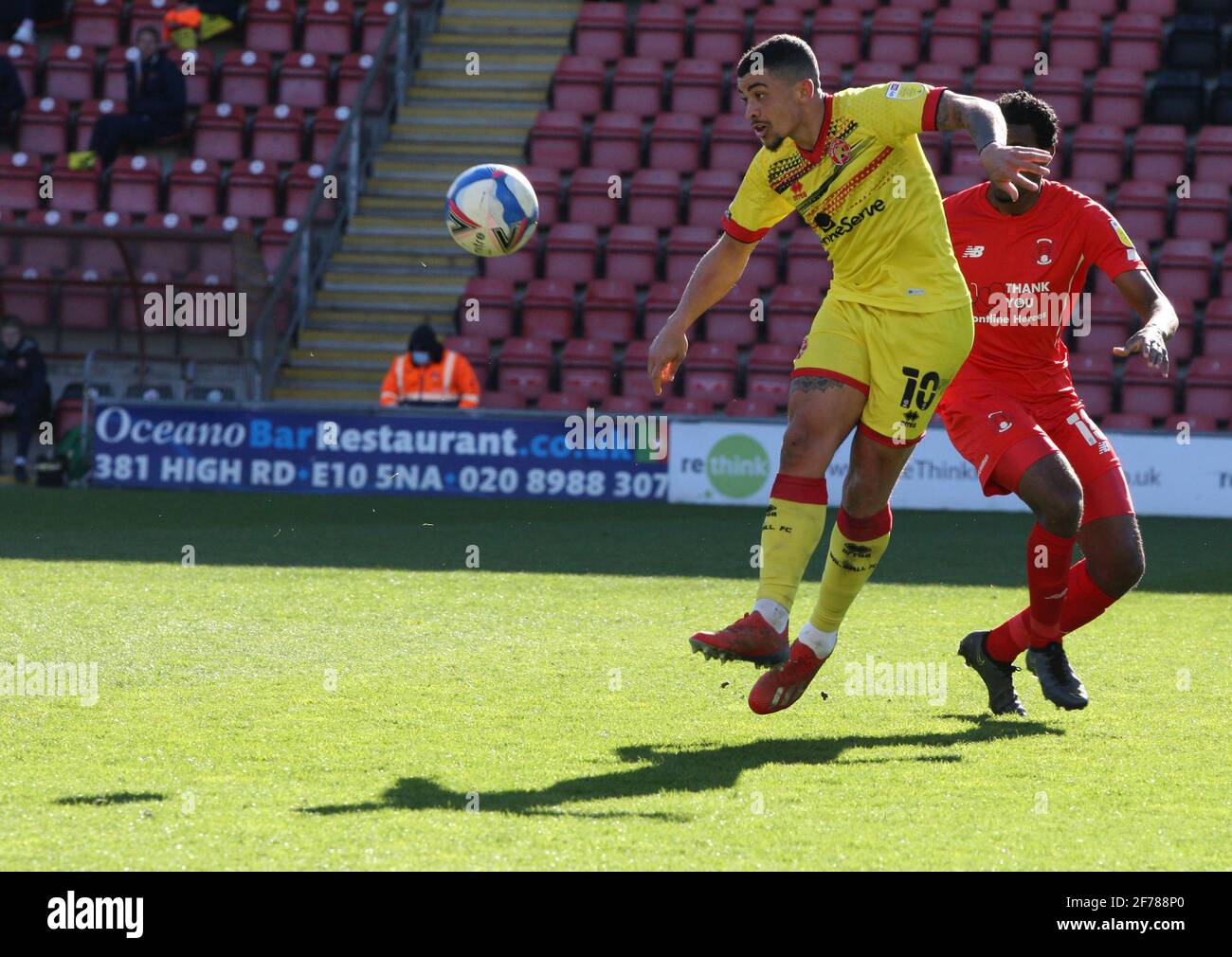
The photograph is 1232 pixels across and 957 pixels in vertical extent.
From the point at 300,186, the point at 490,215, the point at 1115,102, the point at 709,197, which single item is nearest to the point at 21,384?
the point at 300,186

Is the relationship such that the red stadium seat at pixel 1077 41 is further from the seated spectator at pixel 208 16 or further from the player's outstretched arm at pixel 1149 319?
the player's outstretched arm at pixel 1149 319

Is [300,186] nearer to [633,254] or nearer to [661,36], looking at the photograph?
[633,254]

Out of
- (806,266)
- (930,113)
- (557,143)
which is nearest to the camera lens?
(930,113)

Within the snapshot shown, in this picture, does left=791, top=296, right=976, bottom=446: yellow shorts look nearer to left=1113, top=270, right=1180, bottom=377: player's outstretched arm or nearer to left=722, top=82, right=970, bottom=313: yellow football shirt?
left=722, top=82, right=970, bottom=313: yellow football shirt

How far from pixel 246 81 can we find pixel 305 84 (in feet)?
2.32

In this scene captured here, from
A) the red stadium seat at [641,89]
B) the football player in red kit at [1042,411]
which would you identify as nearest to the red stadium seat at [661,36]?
the red stadium seat at [641,89]

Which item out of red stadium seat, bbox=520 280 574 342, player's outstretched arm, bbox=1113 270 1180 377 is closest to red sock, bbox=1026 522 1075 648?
player's outstretched arm, bbox=1113 270 1180 377

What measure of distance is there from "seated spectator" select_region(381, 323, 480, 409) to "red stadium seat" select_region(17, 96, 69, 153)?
6797mm

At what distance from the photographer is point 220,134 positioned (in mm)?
19922

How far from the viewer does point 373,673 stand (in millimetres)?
6297

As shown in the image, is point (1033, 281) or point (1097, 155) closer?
point (1033, 281)

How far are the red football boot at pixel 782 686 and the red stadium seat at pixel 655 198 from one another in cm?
1351

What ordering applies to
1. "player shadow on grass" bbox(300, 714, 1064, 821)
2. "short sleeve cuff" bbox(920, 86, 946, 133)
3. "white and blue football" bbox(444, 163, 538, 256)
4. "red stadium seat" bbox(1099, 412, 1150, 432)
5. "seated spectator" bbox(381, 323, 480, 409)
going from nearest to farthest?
"player shadow on grass" bbox(300, 714, 1064, 821) < "short sleeve cuff" bbox(920, 86, 946, 133) < "white and blue football" bbox(444, 163, 538, 256) < "seated spectator" bbox(381, 323, 480, 409) < "red stadium seat" bbox(1099, 412, 1150, 432)

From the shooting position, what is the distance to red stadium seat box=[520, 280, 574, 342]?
Result: 58.8 feet
